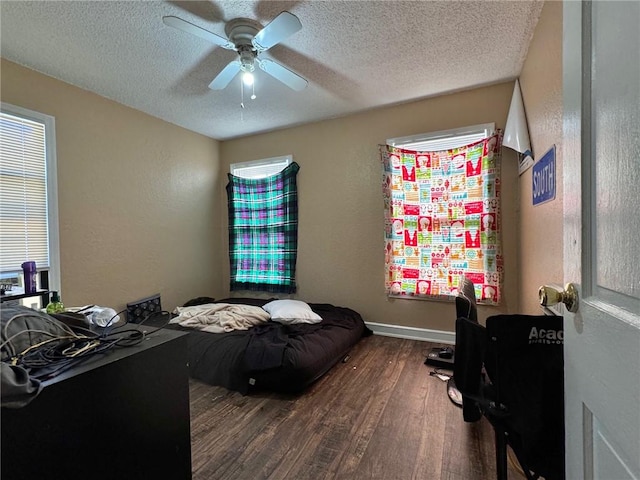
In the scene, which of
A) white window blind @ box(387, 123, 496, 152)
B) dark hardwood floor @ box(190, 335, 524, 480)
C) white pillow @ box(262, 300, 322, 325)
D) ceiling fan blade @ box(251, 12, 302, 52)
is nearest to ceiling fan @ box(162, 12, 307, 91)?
ceiling fan blade @ box(251, 12, 302, 52)

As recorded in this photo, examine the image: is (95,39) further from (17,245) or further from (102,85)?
(17,245)

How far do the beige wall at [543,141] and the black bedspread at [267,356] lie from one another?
5.26 feet

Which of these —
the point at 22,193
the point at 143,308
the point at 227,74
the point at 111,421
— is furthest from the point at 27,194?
the point at 111,421

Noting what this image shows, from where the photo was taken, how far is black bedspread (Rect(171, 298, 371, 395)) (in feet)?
6.82

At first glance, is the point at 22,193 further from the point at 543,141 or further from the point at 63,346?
the point at 543,141

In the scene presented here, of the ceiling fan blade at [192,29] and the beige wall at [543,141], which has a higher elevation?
the ceiling fan blade at [192,29]

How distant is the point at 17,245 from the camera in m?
2.31

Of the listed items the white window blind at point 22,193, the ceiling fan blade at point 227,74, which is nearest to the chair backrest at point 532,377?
the ceiling fan blade at point 227,74

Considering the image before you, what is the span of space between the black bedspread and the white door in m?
1.64

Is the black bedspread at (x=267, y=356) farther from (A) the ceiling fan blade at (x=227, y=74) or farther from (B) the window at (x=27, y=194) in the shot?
(A) the ceiling fan blade at (x=227, y=74)

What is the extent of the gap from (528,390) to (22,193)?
3579 mm

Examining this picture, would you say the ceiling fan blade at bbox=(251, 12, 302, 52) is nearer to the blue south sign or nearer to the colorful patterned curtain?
the blue south sign

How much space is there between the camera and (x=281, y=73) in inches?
86.1

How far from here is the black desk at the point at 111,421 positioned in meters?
0.66
